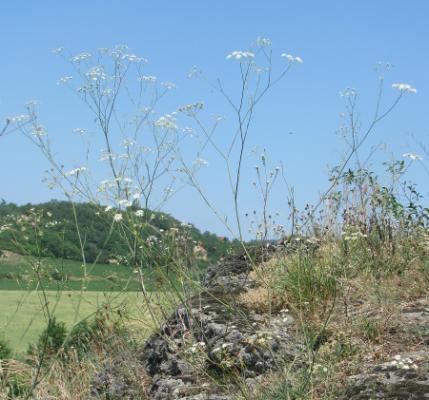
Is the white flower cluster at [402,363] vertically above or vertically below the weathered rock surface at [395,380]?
above

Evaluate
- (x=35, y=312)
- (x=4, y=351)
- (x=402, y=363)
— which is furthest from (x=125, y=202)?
(x=35, y=312)

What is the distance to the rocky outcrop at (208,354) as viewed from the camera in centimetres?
488

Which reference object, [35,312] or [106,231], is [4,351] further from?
[35,312]

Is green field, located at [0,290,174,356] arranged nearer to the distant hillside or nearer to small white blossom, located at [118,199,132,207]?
the distant hillside

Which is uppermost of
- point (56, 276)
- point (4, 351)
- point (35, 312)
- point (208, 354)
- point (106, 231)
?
point (106, 231)

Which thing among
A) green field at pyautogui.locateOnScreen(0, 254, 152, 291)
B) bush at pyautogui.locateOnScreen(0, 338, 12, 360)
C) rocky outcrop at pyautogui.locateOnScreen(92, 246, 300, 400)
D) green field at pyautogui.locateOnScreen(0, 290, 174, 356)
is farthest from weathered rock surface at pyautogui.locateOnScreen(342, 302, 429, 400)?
bush at pyautogui.locateOnScreen(0, 338, 12, 360)

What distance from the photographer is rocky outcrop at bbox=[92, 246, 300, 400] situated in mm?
4883

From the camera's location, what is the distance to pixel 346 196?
771 centimetres

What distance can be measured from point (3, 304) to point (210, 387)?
7620mm

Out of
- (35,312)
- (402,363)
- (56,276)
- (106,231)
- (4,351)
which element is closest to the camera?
(402,363)

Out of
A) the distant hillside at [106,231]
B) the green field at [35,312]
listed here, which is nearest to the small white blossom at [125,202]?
the distant hillside at [106,231]

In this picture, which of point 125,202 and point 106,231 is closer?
point 125,202

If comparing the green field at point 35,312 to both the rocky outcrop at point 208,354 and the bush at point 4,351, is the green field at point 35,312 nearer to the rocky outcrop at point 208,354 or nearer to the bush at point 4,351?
the bush at point 4,351

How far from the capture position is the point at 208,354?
5484 mm
